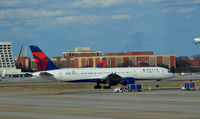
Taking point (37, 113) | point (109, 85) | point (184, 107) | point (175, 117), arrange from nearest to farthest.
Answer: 1. point (175, 117)
2. point (37, 113)
3. point (184, 107)
4. point (109, 85)

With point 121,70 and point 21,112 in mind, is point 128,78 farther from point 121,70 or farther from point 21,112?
point 21,112

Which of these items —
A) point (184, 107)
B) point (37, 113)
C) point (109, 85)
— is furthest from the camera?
point (109, 85)

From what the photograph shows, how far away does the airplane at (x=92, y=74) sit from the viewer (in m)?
77.5

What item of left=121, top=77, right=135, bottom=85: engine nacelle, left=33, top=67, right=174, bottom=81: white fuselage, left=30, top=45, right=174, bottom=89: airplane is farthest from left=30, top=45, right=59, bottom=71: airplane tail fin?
left=121, top=77, right=135, bottom=85: engine nacelle

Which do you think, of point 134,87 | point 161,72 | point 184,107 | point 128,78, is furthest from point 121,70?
point 184,107

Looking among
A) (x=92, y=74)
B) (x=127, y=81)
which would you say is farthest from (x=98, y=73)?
(x=127, y=81)

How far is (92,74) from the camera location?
78.7m

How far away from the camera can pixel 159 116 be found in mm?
31484

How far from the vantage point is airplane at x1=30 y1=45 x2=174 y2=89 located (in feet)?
254

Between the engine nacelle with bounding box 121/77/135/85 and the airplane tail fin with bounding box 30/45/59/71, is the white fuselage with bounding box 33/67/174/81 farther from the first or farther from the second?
the airplane tail fin with bounding box 30/45/59/71

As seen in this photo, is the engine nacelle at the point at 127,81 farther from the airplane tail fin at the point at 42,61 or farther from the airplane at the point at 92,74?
the airplane tail fin at the point at 42,61

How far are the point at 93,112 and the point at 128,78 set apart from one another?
43542 mm

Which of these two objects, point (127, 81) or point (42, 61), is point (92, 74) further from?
point (42, 61)

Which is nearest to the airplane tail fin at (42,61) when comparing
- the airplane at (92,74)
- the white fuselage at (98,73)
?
the airplane at (92,74)
